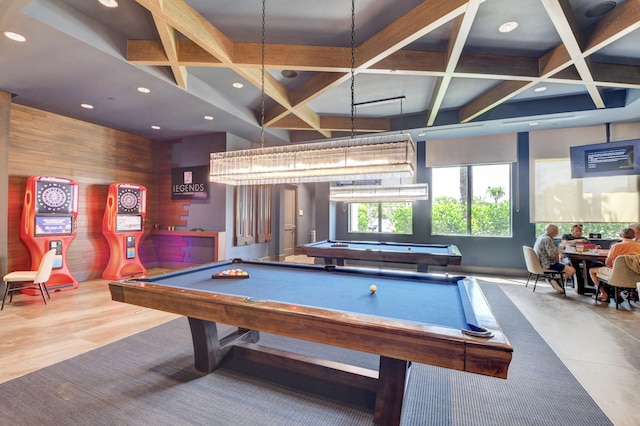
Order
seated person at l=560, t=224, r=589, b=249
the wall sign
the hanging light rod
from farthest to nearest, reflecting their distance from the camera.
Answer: the wall sign < seated person at l=560, t=224, r=589, b=249 < the hanging light rod

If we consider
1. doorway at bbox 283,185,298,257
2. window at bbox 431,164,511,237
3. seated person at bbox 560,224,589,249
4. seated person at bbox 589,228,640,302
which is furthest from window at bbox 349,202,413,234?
seated person at bbox 589,228,640,302

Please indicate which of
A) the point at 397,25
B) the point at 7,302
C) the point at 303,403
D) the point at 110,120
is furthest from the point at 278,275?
the point at 110,120

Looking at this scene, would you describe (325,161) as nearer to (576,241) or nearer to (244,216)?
(244,216)

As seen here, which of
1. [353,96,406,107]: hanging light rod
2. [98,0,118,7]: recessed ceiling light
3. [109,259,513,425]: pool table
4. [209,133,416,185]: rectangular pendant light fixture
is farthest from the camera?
[353,96,406,107]: hanging light rod

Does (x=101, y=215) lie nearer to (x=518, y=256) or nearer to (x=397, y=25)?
(x=397, y=25)

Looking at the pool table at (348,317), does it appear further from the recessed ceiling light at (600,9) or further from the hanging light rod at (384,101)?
the hanging light rod at (384,101)

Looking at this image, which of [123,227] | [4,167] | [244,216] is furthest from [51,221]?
[244,216]

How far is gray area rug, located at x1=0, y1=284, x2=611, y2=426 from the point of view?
6.21ft

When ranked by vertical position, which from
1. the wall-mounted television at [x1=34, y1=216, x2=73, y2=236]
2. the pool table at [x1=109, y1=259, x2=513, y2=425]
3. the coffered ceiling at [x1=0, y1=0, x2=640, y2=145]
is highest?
the coffered ceiling at [x1=0, y1=0, x2=640, y2=145]

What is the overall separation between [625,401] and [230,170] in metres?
3.75

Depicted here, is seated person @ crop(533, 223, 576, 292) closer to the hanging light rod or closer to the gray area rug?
the gray area rug

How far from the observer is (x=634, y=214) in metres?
5.47

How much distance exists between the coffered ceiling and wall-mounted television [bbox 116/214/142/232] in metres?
1.81

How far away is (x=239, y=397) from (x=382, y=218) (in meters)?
6.31
